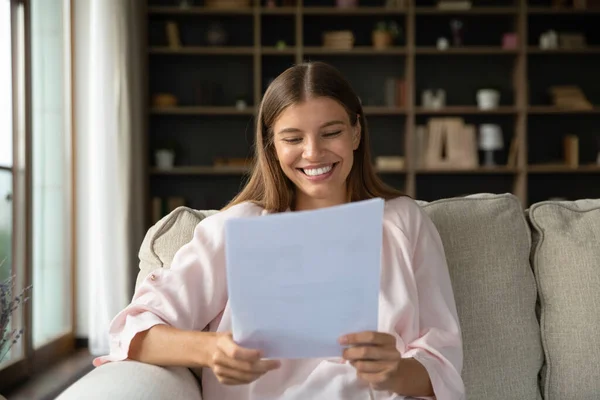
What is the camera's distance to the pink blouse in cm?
154

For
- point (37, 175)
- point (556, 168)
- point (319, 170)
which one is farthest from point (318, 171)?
point (556, 168)

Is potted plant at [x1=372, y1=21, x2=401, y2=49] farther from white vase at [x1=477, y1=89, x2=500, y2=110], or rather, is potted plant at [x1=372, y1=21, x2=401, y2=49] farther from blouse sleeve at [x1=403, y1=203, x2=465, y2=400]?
blouse sleeve at [x1=403, y1=203, x2=465, y2=400]

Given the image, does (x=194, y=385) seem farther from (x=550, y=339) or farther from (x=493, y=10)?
(x=493, y=10)

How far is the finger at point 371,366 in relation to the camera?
1282mm

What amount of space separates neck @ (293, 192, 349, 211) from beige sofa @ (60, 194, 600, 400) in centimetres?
23

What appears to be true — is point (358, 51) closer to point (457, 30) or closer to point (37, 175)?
point (457, 30)

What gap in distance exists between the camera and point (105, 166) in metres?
4.54

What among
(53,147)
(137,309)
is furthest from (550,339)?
(53,147)

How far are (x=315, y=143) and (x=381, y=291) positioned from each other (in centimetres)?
34

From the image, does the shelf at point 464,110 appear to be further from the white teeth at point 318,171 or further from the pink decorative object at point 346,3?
the white teeth at point 318,171

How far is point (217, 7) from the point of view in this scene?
226 inches

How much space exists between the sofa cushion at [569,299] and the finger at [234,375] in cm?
85


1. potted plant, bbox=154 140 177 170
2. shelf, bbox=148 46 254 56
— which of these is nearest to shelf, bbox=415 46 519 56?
shelf, bbox=148 46 254 56

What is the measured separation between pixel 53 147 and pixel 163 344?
3.12m
